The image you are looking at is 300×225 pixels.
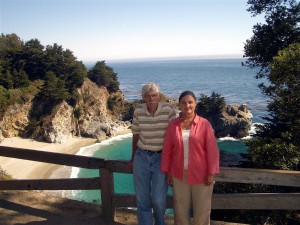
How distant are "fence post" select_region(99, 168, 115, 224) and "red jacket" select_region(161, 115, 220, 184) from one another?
156 centimetres

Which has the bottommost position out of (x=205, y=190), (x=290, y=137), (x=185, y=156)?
(x=290, y=137)

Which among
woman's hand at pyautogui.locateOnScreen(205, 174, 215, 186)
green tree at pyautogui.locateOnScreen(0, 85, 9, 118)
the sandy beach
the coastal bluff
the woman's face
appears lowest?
the sandy beach

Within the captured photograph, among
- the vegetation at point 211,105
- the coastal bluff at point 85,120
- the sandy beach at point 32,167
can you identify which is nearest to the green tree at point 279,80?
the sandy beach at point 32,167

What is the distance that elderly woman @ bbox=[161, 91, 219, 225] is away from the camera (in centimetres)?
345

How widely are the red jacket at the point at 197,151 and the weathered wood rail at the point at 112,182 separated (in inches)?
22.9

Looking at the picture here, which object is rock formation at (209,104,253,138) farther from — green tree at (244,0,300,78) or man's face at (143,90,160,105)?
man's face at (143,90,160,105)

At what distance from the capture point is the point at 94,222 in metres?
4.98

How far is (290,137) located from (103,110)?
44936 mm

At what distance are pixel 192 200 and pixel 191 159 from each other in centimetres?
56

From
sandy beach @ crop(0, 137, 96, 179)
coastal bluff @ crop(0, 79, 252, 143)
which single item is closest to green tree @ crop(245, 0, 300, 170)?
sandy beach @ crop(0, 137, 96, 179)

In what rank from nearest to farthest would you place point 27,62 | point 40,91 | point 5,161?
point 5,161, point 40,91, point 27,62

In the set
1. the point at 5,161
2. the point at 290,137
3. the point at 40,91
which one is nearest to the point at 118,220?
the point at 290,137

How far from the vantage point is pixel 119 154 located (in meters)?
41.8

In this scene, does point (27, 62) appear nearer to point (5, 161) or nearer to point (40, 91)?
point (40, 91)
